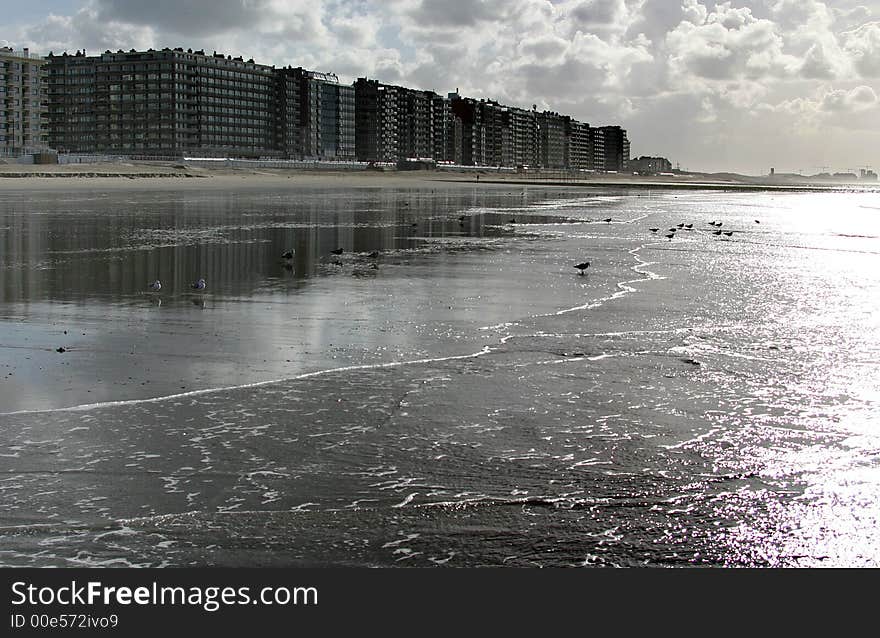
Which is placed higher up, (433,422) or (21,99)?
(21,99)

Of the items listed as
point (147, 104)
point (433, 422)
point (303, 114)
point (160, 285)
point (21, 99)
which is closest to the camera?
point (433, 422)

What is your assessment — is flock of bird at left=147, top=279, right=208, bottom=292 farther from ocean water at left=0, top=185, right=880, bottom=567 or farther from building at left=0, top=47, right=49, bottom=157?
building at left=0, top=47, right=49, bottom=157

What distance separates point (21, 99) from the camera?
134 meters

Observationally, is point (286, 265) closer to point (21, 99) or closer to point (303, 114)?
point (21, 99)

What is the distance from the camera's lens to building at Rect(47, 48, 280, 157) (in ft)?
531

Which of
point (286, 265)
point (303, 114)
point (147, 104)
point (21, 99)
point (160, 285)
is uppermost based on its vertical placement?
point (303, 114)

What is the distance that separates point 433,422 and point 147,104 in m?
168

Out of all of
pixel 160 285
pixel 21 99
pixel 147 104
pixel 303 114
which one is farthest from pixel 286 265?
pixel 303 114

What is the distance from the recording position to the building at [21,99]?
132262 mm

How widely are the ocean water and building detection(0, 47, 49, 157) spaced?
5184 inches

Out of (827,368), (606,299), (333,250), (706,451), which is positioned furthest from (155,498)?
(333,250)

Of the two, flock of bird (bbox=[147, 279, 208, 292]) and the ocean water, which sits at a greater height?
flock of bird (bbox=[147, 279, 208, 292])

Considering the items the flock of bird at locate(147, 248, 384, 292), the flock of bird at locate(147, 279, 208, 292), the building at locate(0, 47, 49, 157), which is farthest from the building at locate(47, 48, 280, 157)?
the flock of bird at locate(147, 279, 208, 292)

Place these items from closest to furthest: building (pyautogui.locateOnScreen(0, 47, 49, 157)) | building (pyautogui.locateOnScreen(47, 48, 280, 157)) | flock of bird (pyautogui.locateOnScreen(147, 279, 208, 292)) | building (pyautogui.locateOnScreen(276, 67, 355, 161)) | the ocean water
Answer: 1. the ocean water
2. flock of bird (pyautogui.locateOnScreen(147, 279, 208, 292))
3. building (pyautogui.locateOnScreen(0, 47, 49, 157))
4. building (pyautogui.locateOnScreen(47, 48, 280, 157))
5. building (pyautogui.locateOnScreen(276, 67, 355, 161))
